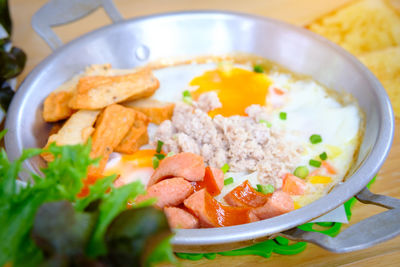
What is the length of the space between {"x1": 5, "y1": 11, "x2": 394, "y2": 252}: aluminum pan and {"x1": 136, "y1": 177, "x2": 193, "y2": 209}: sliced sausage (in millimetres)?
231

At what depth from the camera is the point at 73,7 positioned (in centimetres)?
244

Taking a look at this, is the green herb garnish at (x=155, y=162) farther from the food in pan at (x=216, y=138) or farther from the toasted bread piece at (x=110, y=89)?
the toasted bread piece at (x=110, y=89)

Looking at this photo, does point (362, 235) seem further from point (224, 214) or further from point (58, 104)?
point (58, 104)

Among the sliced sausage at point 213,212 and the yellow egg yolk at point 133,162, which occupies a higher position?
the sliced sausage at point 213,212

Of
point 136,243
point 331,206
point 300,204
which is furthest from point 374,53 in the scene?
point 136,243

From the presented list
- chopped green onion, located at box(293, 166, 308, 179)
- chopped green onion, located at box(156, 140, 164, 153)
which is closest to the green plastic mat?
chopped green onion, located at box(293, 166, 308, 179)

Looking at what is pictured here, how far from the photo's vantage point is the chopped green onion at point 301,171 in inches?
71.1

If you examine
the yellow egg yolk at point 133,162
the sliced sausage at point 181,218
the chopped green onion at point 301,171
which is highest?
the chopped green onion at point 301,171

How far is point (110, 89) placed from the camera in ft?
6.63

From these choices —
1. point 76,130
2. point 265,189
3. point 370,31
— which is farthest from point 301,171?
point 370,31

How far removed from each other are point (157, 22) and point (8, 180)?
1.89 m

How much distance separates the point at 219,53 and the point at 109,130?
3.65 feet

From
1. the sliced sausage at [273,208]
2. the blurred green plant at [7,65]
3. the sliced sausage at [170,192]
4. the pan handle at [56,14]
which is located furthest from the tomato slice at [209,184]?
the pan handle at [56,14]

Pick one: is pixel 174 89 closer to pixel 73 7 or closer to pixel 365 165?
pixel 73 7
